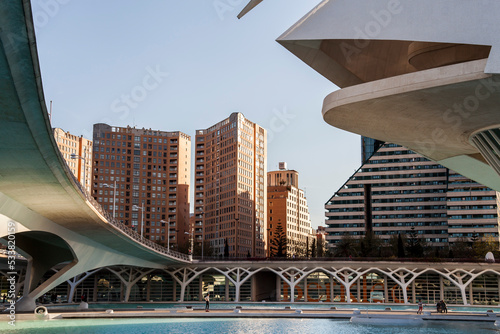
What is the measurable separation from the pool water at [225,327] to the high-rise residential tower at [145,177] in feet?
332

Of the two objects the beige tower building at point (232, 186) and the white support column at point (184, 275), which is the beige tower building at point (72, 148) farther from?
the white support column at point (184, 275)

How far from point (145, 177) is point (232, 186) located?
27629 mm

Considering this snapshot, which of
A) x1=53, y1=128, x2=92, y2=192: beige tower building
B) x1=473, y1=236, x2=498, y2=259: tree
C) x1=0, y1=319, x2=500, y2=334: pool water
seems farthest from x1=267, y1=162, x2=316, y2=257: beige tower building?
x1=0, y1=319, x2=500, y2=334: pool water

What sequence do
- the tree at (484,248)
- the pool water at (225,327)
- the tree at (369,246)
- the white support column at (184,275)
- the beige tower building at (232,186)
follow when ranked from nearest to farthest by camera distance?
1. the pool water at (225,327)
2. the white support column at (184,275)
3. the tree at (484,248)
4. the tree at (369,246)
5. the beige tower building at (232,186)

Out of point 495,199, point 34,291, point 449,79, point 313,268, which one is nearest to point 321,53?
point 449,79

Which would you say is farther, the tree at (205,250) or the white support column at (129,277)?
the tree at (205,250)

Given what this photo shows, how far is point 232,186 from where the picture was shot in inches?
5007

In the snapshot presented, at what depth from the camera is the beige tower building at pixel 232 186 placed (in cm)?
12631

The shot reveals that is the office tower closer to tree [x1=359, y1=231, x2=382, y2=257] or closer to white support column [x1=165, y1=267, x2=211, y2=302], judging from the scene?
tree [x1=359, y1=231, x2=382, y2=257]

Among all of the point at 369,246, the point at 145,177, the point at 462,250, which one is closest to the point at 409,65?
the point at 462,250

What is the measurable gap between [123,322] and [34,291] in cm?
942

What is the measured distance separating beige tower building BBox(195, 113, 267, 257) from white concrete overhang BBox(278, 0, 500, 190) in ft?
312

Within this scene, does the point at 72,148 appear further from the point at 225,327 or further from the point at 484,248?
the point at 225,327

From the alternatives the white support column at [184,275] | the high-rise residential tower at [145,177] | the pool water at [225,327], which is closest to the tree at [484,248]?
the white support column at [184,275]
